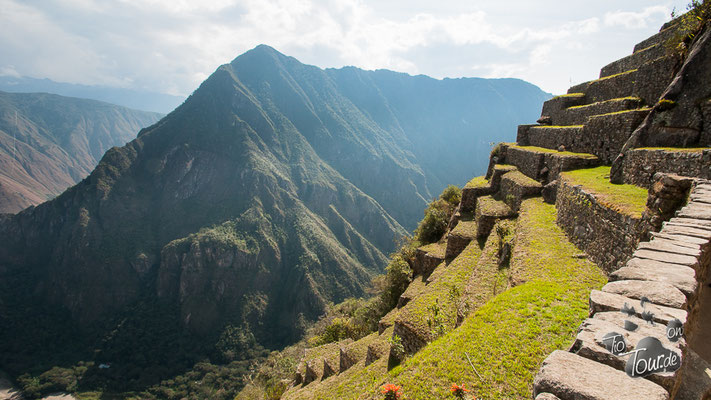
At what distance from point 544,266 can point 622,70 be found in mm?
18421

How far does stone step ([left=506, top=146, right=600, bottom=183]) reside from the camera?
1358 centimetres

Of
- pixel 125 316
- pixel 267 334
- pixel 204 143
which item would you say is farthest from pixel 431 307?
pixel 204 143

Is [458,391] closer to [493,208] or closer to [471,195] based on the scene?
[493,208]

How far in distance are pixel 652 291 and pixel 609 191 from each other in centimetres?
693

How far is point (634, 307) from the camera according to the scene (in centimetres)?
337

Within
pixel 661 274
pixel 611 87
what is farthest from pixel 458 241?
pixel 611 87

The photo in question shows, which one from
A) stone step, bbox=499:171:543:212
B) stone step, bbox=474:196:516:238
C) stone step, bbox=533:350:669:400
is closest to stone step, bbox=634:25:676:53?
stone step, bbox=499:171:543:212

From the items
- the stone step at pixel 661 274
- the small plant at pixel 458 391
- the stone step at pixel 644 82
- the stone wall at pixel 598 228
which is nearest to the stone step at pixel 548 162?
the stone step at pixel 644 82

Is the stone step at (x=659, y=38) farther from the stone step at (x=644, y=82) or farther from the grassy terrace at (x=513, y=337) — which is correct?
the grassy terrace at (x=513, y=337)

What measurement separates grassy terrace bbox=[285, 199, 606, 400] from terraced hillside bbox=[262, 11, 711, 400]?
27 millimetres

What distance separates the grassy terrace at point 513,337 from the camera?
475 cm

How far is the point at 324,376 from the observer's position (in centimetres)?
1441

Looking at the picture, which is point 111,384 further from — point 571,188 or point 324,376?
point 571,188

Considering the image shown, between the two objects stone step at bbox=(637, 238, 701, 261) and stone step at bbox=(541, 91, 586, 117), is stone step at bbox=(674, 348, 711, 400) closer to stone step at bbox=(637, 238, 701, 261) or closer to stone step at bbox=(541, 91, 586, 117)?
stone step at bbox=(637, 238, 701, 261)
